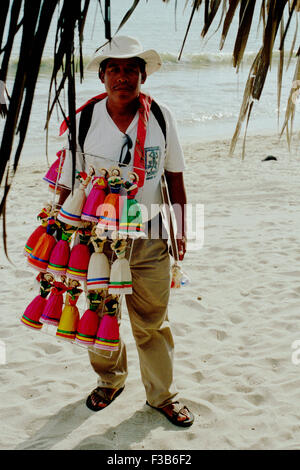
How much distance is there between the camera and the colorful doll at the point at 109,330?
8.17 ft

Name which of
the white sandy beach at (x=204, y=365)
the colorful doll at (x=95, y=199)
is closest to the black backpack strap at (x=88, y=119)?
the colorful doll at (x=95, y=199)

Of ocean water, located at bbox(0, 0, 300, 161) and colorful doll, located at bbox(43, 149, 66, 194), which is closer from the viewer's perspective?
colorful doll, located at bbox(43, 149, 66, 194)

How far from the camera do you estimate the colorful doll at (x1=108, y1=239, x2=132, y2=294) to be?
239 centimetres

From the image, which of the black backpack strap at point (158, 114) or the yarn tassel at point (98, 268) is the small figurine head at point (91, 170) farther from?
the black backpack strap at point (158, 114)

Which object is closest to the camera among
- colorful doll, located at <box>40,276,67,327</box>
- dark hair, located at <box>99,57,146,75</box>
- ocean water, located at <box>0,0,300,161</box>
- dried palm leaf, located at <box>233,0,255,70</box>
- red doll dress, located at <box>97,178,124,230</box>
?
dried palm leaf, located at <box>233,0,255,70</box>

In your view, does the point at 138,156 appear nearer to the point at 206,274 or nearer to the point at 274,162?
the point at 206,274

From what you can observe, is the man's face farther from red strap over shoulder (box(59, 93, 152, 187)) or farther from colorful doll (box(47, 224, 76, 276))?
colorful doll (box(47, 224, 76, 276))

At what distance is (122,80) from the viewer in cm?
238

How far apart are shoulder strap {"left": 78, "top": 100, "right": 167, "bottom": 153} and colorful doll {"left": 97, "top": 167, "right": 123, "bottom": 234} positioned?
23 cm

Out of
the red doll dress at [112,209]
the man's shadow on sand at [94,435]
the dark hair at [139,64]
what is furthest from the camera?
the man's shadow on sand at [94,435]

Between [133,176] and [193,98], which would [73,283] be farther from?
[193,98]

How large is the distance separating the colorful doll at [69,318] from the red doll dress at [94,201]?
38 centimetres

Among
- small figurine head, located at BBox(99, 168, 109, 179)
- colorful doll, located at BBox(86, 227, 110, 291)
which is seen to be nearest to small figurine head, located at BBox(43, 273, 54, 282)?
colorful doll, located at BBox(86, 227, 110, 291)
